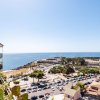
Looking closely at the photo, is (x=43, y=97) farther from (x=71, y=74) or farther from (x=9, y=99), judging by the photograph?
(x=9, y=99)

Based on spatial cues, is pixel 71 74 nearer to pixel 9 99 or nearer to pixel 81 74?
pixel 81 74

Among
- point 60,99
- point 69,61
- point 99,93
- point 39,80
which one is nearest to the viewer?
point 60,99

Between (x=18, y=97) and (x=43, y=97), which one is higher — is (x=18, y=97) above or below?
above

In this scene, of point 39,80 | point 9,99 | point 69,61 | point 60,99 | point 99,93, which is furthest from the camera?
point 69,61

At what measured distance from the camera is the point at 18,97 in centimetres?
597

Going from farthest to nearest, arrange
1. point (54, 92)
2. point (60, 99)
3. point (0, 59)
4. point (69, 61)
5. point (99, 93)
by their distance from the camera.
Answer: point (69, 61)
point (54, 92)
point (99, 93)
point (60, 99)
point (0, 59)

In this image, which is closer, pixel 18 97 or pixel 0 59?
pixel 18 97

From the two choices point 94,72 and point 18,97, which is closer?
point 18,97

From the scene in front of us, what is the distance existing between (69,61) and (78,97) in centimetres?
9564

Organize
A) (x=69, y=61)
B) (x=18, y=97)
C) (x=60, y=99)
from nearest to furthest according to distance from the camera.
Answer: (x=18, y=97)
(x=60, y=99)
(x=69, y=61)

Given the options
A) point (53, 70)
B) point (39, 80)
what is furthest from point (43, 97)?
point (53, 70)

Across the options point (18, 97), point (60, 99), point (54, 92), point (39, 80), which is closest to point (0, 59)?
point (18, 97)

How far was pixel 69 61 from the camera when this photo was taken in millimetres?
147625

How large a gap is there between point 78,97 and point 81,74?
4675cm
